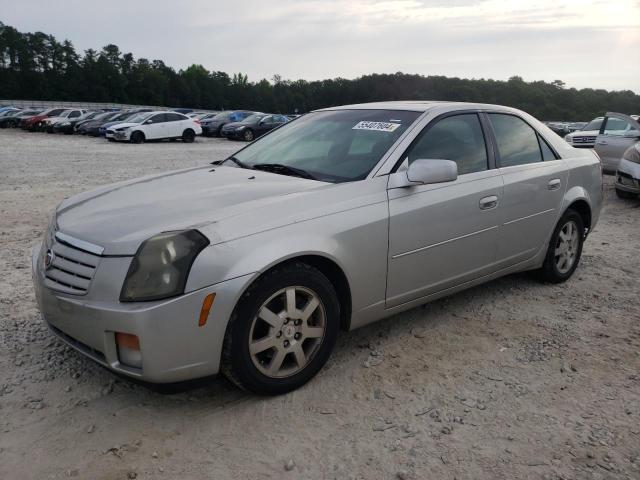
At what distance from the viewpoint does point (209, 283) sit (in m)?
2.56

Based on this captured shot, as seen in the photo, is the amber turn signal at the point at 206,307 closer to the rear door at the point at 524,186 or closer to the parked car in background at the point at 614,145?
the rear door at the point at 524,186

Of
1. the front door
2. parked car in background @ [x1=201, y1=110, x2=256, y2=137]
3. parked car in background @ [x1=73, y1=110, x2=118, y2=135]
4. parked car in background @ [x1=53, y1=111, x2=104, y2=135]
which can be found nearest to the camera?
the front door

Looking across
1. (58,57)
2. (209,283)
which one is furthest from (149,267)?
(58,57)

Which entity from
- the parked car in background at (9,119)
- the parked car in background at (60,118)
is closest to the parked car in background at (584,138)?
the parked car in background at (60,118)

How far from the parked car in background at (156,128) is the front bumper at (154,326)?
79.6 ft

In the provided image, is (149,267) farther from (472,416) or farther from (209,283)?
(472,416)

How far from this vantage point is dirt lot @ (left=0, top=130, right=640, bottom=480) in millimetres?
2445

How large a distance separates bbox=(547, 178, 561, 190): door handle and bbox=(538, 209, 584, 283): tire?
31 centimetres

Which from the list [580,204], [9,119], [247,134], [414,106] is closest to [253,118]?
[247,134]

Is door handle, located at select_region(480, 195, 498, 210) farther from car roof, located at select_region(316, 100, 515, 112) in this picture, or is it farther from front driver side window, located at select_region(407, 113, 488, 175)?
car roof, located at select_region(316, 100, 515, 112)

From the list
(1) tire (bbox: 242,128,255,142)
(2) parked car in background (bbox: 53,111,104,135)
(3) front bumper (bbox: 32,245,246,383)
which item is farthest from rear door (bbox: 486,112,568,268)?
(2) parked car in background (bbox: 53,111,104,135)

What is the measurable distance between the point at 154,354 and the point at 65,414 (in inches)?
27.5

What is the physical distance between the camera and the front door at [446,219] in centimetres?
336

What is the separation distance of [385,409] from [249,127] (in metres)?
27.2
